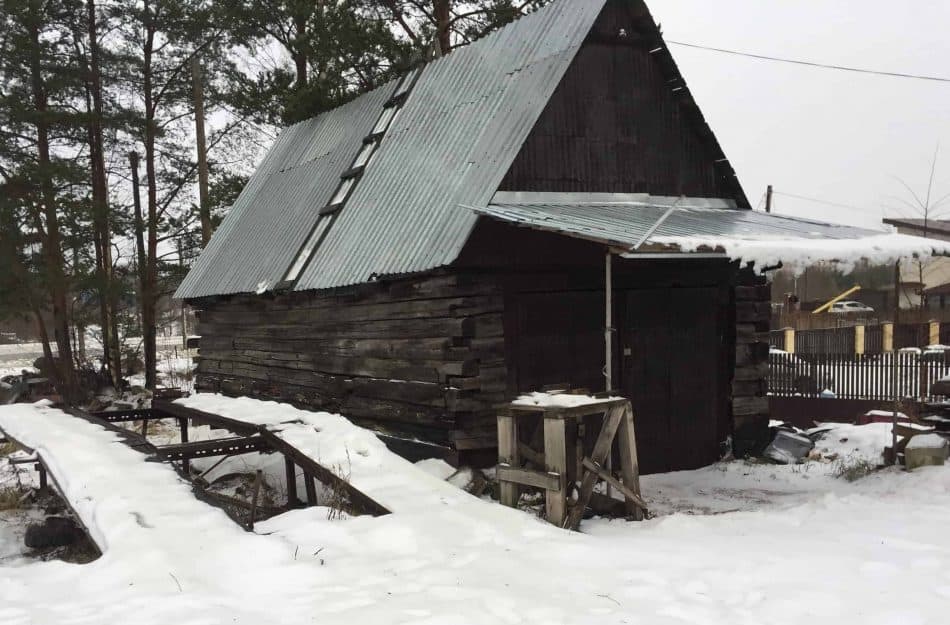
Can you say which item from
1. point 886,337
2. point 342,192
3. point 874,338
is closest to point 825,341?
point 874,338

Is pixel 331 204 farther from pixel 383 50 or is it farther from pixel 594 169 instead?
pixel 383 50

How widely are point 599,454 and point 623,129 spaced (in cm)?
446

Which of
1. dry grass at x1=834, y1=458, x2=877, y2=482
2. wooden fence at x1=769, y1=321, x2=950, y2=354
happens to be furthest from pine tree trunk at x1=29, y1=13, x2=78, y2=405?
wooden fence at x1=769, y1=321, x2=950, y2=354

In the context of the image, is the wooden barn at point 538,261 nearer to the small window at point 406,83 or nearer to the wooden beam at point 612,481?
the small window at point 406,83

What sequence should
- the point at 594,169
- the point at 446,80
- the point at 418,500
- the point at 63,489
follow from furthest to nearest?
1. the point at 446,80
2. the point at 594,169
3. the point at 63,489
4. the point at 418,500

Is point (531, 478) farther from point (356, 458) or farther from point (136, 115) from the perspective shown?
point (136, 115)

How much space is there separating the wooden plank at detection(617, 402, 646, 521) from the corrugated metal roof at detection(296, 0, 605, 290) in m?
2.39

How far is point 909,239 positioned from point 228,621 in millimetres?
6818

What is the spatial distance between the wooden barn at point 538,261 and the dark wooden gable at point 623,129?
0.08 ft

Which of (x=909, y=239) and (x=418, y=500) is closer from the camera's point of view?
(x=418, y=500)

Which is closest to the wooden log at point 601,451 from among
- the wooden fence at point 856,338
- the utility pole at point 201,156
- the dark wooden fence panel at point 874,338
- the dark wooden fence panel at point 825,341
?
the wooden fence at point 856,338

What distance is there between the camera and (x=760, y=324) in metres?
9.77

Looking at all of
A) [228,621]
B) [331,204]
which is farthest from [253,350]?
[228,621]

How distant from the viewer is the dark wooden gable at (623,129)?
842 cm
